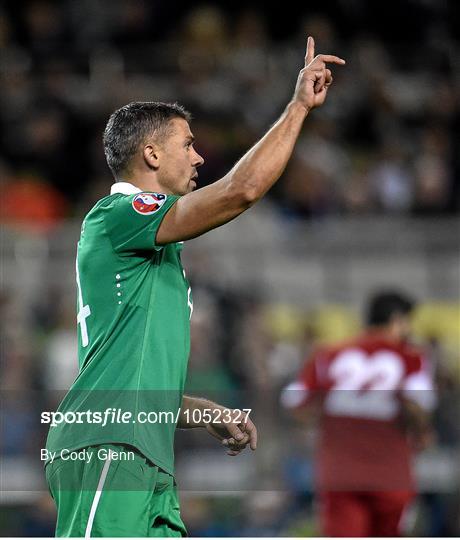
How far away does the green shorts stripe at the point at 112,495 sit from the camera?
3289 mm

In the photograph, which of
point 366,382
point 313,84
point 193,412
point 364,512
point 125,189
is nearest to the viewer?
point 313,84

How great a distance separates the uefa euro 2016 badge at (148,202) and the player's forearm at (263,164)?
9.2 inches

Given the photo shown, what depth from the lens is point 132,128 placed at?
3.58 meters

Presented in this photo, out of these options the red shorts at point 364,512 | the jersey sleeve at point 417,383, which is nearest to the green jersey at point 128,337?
the jersey sleeve at point 417,383

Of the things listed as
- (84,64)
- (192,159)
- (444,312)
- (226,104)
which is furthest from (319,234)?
(192,159)

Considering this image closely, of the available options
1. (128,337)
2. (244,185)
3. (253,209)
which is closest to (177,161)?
(244,185)

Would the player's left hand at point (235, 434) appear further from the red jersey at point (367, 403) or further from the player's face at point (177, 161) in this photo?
the red jersey at point (367, 403)

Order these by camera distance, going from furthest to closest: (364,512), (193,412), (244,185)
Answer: (364,512) < (193,412) < (244,185)

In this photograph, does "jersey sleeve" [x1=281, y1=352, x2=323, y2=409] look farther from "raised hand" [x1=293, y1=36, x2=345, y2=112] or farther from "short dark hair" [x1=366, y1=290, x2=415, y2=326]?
"raised hand" [x1=293, y1=36, x2=345, y2=112]

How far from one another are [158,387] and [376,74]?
8292 millimetres

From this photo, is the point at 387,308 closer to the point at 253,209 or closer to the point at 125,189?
the point at 253,209

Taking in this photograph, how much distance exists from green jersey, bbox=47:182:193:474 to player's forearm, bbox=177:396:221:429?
0.16m

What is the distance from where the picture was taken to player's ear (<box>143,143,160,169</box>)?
3.56 m

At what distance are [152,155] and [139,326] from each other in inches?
19.6
